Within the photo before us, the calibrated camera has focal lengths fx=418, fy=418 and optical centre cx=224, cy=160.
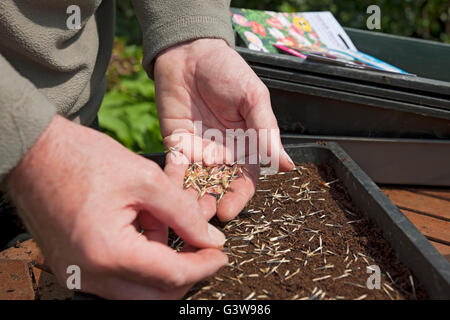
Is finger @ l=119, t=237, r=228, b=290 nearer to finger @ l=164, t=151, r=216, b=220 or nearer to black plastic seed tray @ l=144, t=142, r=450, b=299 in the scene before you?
finger @ l=164, t=151, r=216, b=220

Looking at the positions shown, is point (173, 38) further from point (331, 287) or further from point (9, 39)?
point (331, 287)

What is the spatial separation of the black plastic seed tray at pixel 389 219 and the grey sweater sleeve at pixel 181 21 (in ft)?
1.54

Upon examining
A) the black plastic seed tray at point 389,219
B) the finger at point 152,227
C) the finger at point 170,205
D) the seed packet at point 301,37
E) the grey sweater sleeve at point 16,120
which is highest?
the seed packet at point 301,37

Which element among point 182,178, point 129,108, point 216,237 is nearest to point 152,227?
point 216,237

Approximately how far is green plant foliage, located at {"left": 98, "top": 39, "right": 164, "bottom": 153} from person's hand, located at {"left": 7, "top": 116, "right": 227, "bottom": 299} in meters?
2.02

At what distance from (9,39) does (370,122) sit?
4.85 feet

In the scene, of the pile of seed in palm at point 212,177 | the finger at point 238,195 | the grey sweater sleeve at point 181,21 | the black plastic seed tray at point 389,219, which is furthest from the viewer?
the grey sweater sleeve at point 181,21

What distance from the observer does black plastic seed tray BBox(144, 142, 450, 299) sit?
0.97 meters

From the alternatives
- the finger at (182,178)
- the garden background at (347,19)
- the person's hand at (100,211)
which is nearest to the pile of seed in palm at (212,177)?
the finger at (182,178)

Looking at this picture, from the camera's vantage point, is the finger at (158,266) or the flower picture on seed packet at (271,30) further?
the flower picture on seed packet at (271,30)

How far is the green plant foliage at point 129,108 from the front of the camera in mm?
2965

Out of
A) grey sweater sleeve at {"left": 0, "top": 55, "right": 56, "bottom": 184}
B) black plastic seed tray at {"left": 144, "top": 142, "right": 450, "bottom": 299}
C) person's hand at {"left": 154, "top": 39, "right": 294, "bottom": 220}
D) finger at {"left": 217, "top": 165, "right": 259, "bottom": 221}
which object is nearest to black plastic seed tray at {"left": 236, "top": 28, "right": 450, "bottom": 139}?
black plastic seed tray at {"left": 144, "top": 142, "right": 450, "bottom": 299}

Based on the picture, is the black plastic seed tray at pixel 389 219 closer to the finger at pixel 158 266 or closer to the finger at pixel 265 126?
the finger at pixel 265 126

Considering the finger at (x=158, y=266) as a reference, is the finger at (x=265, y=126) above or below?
Answer: above
